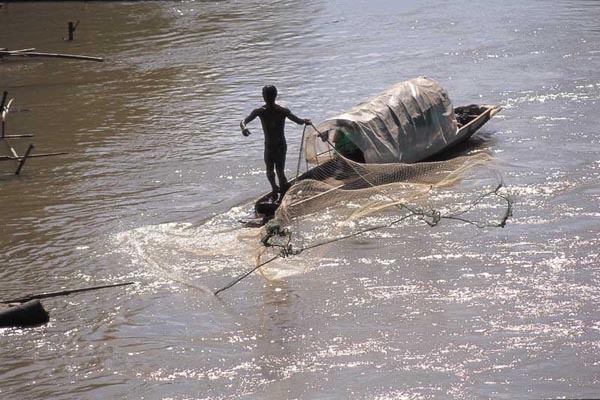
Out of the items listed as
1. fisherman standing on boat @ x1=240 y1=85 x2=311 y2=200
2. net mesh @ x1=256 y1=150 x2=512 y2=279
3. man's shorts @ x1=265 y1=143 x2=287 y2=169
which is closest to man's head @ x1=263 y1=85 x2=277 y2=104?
fisherman standing on boat @ x1=240 y1=85 x2=311 y2=200

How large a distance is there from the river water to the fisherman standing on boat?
0.79 metres

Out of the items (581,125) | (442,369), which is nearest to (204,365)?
(442,369)

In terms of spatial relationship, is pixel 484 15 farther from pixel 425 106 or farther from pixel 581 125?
pixel 425 106

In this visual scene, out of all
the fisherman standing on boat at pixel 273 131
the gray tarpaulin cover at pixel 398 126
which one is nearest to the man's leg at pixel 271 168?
the fisherman standing on boat at pixel 273 131

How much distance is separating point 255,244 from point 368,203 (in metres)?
1.84

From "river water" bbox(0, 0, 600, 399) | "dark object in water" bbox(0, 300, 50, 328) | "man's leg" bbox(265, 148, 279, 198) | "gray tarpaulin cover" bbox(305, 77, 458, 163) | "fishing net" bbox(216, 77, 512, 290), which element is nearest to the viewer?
"river water" bbox(0, 0, 600, 399)

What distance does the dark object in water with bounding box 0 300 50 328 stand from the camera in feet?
32.2

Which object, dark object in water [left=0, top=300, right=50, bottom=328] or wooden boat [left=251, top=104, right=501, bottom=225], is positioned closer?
dark object in water [left=0, top=300, right=50, bottom=328]

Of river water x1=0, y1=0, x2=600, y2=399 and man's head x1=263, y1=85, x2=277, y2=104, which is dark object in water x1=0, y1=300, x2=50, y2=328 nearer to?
river water x1=0, y1=0, x2=600, y2=399

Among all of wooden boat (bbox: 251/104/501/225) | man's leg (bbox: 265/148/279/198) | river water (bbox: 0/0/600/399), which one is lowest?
river water (bbox: 0/0/600/399)

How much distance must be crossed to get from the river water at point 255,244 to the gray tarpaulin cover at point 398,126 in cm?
102

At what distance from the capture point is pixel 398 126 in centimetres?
1390

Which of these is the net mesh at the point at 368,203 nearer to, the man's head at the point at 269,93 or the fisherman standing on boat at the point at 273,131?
the fisherman standing on boat at the point at 273,131

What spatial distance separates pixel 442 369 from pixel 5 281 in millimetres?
5207
